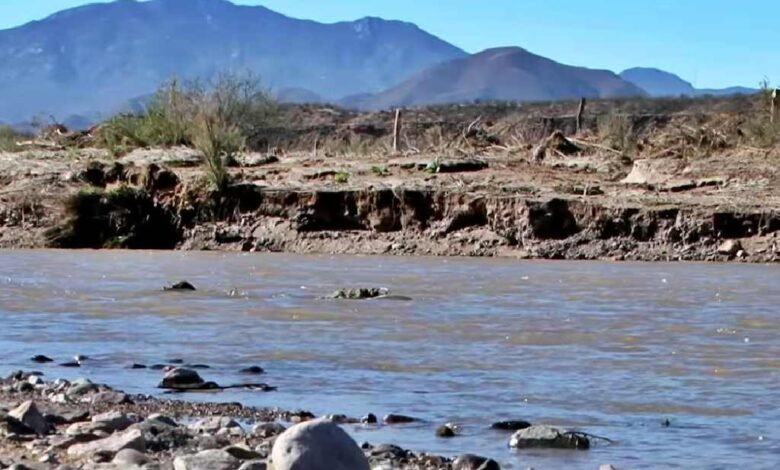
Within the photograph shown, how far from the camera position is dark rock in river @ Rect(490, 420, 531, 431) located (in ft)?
25.4

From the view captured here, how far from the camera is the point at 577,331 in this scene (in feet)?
39.9

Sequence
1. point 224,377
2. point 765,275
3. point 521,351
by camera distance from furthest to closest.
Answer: point 765,275
point 521,351
point 224,377

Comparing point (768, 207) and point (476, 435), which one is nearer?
point (476, 435)

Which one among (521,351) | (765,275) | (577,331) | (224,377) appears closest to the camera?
(224,377)

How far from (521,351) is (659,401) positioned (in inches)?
91.9

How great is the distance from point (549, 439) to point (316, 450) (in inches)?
76.0

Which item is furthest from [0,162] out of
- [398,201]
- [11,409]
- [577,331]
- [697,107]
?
[697,107]

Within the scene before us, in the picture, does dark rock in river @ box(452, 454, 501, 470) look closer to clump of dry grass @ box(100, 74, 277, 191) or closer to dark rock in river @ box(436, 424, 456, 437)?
dark rock in river @ box(436, 424, 456, 437)

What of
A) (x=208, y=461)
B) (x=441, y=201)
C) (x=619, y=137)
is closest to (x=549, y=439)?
(x=208, y=461)

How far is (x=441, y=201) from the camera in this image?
72.7 feet

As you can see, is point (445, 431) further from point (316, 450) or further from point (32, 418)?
point (316, 450)

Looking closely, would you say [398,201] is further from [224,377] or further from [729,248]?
[224,377]

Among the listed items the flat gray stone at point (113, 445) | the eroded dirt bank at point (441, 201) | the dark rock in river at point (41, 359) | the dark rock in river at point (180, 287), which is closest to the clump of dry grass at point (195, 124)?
the eroded dirt bank at point (441, 201)

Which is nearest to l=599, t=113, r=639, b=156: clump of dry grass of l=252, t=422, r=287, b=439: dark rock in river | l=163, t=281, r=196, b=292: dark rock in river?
l=163, t=281, r=196, b=292: dark rock in river
